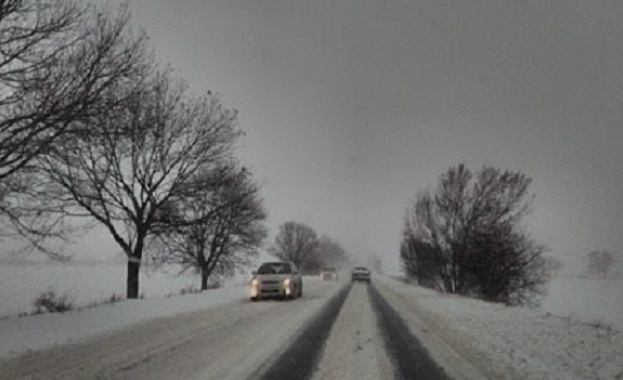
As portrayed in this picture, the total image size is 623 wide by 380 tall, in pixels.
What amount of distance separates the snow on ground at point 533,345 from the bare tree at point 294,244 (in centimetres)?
9797

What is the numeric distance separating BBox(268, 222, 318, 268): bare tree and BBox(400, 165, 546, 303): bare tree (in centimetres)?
5992

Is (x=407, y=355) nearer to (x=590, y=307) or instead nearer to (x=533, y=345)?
(x=533, y=345)

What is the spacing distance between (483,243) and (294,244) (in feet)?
247

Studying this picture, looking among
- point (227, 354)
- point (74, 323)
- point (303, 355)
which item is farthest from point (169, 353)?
point (74, 323)

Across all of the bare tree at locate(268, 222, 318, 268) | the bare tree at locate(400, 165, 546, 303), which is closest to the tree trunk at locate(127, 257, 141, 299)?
the bare tree at locate(400, 165, 546, 303)

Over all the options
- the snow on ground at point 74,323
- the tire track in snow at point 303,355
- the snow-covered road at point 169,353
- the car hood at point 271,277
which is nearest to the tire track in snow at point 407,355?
the tire track in snow at point 303,355

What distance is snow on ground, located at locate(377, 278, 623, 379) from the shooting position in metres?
11.8

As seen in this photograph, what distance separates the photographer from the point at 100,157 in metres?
30.1

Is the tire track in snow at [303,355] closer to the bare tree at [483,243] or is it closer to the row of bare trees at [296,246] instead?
the bare tree at [483,243]

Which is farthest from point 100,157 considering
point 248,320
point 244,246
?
point 244,246

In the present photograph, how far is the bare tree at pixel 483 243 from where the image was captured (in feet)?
172

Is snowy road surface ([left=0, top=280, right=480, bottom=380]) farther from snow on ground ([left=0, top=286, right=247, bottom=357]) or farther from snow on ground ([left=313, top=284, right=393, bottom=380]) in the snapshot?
snow on ground ([left=0, top=286, right=247, bottom=357])

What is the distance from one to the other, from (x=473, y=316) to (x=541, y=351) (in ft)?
32.2

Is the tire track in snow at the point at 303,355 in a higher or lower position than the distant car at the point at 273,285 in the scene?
lower
